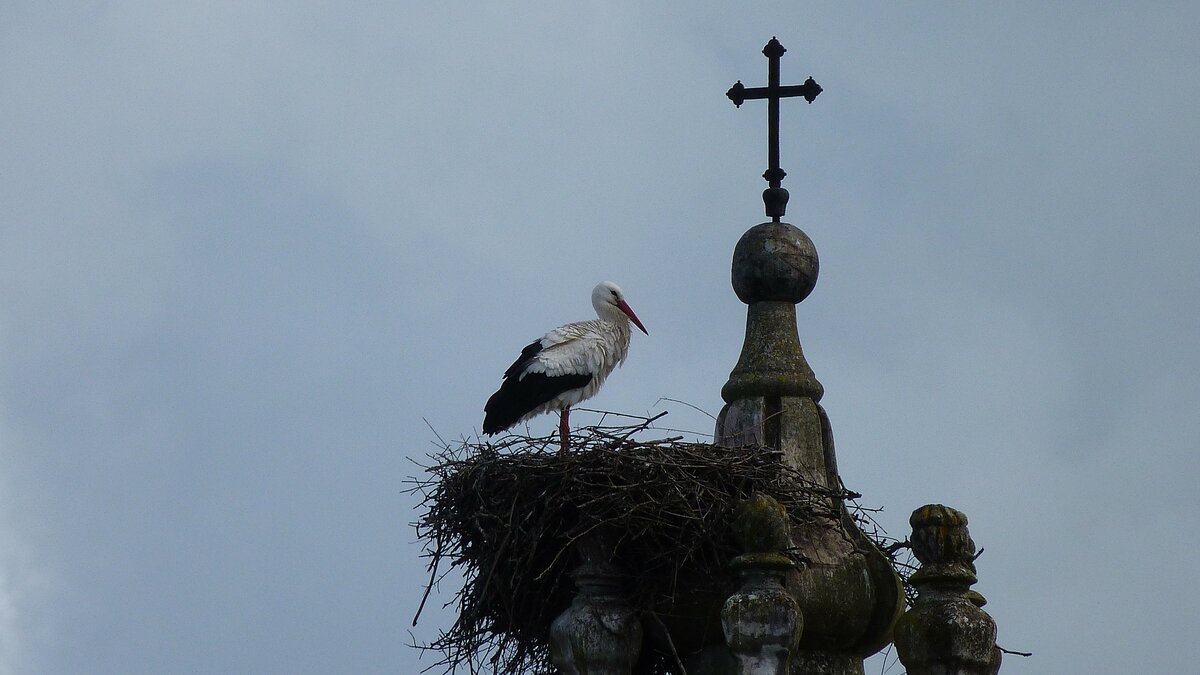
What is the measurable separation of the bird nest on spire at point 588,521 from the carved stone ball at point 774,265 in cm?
97

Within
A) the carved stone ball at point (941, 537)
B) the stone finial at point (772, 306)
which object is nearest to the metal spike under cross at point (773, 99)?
the stone finial at point (772, 306)

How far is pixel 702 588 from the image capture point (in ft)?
29.6

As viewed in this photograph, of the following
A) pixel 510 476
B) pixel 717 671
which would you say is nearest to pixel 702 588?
pixel 717 671

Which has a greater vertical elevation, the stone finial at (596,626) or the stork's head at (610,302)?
the stork's head at (610,302)

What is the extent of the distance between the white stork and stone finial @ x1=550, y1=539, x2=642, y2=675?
3.20m

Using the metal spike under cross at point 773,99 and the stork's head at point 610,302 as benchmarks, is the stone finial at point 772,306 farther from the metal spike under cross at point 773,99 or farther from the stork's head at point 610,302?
the stork's head at point 610,302

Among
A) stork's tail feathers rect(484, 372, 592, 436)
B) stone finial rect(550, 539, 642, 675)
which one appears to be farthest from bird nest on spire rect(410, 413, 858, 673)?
stork's tail feathers rect(484, 372, 592, 436)

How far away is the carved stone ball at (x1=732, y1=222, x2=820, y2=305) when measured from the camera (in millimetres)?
9906

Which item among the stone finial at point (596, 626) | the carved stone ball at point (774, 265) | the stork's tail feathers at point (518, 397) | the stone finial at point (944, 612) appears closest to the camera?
the stone finial at point (944, 612)

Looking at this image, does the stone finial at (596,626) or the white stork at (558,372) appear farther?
the white stork at (558,372)

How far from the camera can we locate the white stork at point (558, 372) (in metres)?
12.5

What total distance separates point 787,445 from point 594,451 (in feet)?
3.19

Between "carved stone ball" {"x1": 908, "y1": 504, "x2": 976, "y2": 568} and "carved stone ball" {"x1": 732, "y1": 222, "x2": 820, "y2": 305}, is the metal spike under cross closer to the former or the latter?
"carved stone ball" {"x1": 732, "y1": 222, "x2": 820, "y2": 305}

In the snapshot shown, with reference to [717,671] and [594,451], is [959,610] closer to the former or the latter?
[717,671]
